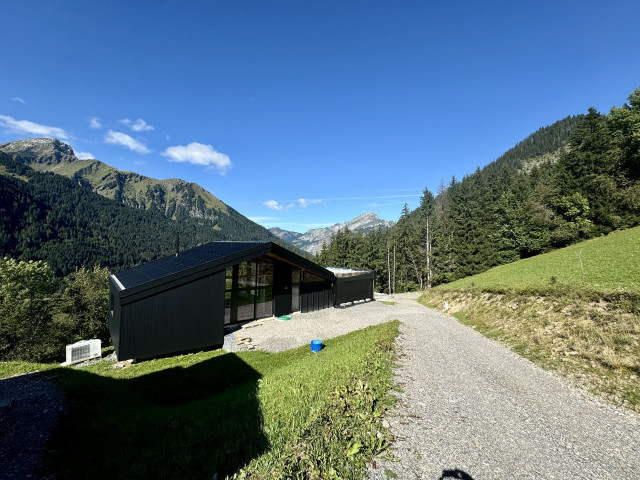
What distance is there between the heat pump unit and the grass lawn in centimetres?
448

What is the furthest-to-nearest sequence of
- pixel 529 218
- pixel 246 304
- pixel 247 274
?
pixel 529 218, pixel 246 304, pixel 247 274

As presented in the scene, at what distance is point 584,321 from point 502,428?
7.98 meters

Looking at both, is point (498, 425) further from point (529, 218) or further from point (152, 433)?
point (529, 218)

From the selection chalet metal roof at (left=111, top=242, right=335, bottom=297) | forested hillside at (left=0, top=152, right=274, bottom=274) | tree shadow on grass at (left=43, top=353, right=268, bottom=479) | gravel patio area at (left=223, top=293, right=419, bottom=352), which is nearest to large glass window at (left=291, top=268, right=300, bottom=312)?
gravel patio area at (left=223, top=293, right=419, bottom=352)

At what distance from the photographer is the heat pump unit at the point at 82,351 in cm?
1357

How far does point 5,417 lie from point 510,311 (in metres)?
19.9

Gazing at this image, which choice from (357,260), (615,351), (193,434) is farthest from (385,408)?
(357,260)

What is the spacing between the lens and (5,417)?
602 cm

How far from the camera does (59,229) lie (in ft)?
484

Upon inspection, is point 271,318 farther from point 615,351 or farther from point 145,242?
point 145,242

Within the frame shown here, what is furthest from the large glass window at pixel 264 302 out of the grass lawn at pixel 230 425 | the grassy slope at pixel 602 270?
the grassy slope at pixel 602 270

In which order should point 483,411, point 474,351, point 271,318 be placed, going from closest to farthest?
point 483,411 < point 474,351 < point 271,318

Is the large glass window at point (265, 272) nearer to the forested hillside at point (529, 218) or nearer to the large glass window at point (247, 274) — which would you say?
the large glass window at point (247, 274)

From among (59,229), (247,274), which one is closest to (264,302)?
(247,274)
